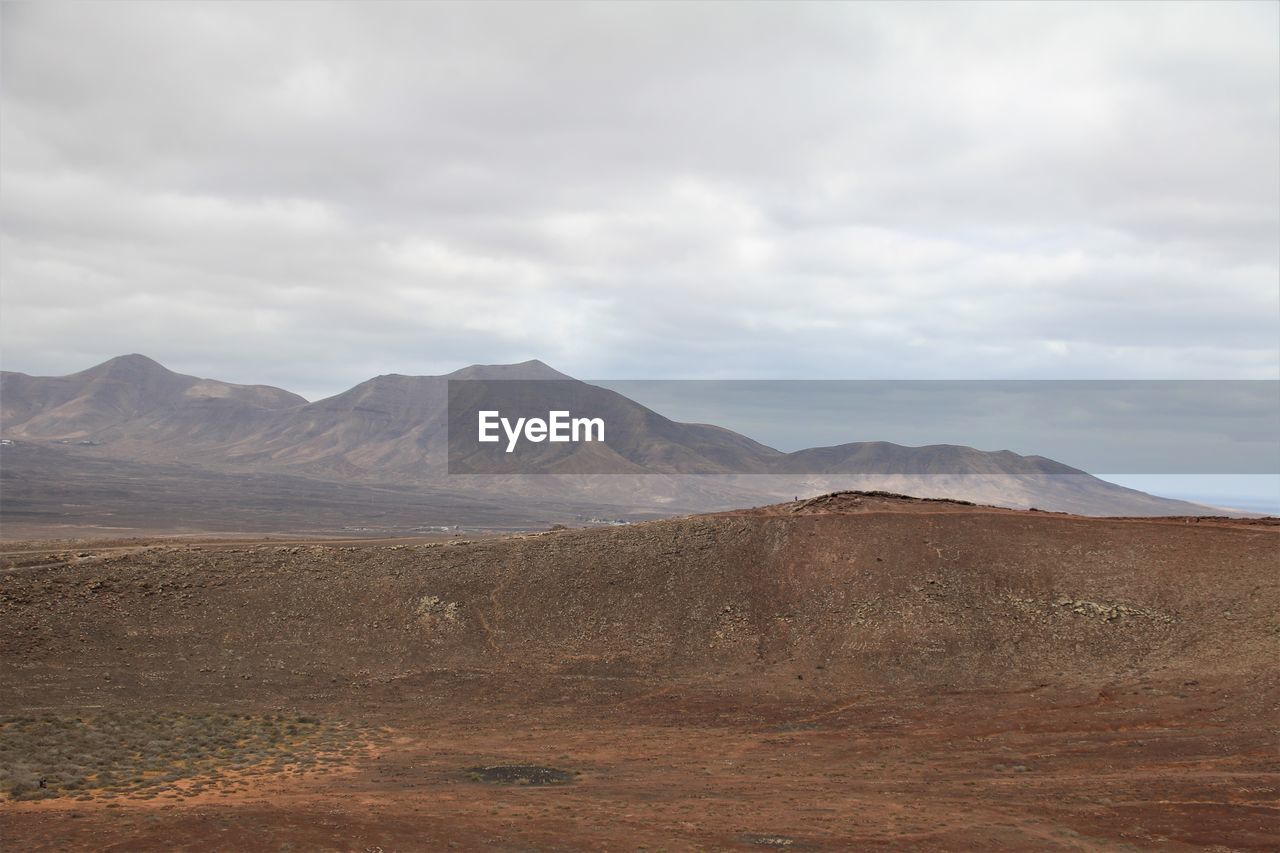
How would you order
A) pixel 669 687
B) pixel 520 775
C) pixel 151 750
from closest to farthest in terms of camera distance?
pixel 520 775, pixel 151 750, pixel 669 687

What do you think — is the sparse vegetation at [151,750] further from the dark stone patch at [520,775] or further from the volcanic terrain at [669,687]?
the dark stone patch at [520,775]

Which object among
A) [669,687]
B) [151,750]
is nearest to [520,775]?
[151,750]

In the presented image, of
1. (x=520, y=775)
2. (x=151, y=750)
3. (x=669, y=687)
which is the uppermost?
(x=151, y=750)

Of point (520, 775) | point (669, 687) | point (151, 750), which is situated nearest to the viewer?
point (520, 775)

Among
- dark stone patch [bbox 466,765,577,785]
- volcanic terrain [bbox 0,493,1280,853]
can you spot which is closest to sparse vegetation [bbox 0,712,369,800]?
volcanic terrain [bbox 0,493,1280,853]

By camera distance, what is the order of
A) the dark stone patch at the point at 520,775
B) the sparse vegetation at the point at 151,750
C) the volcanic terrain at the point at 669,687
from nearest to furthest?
the volcanic terrain at the point at 669,687, the sparse vegetation at the point at 151,750, the dark stone patch at the point at 520,775

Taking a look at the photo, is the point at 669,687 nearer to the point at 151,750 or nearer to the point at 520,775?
the point at 520,775

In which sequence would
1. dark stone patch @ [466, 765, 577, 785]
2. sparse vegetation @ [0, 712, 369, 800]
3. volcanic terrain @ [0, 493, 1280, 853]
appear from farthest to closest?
1. dark stone patch @ [466, 765, 577, 785]
2. sparse vegetation @ [0, 712, 369, 800]
3. volcanic terrain @ [0, 493, 1280, 853]

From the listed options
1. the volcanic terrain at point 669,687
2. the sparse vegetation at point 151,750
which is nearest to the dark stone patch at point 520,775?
the volcanic terrain at point 669,687

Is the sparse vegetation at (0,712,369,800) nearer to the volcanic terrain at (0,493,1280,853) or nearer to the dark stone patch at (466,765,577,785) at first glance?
the volcanic terrain at (0,493,1280,853)
